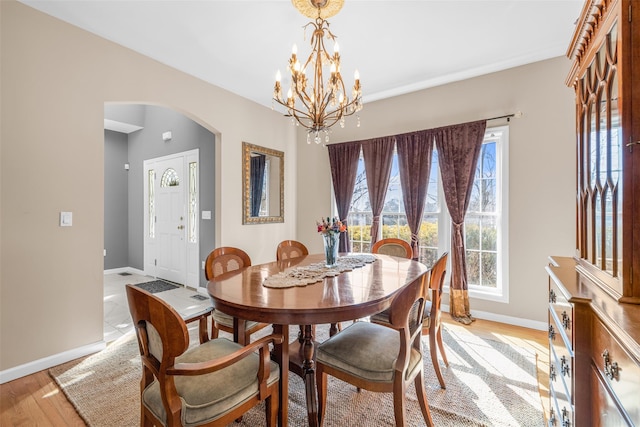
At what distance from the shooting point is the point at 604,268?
117 cm

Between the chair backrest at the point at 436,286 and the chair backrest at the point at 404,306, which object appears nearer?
the chair backrest at the point at 404,306

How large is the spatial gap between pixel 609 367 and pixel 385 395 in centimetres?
142

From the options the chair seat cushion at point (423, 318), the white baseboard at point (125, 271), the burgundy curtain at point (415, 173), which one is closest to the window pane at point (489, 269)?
the burgundy curtain at point (415, 173)

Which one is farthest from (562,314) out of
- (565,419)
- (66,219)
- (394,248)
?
(66,219)

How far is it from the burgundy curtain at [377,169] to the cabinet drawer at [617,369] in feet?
9.62

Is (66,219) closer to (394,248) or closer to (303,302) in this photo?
(303,302)

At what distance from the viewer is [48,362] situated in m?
2.29

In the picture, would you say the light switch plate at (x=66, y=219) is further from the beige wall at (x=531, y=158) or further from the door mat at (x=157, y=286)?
the beige wall at (x=531, y=158)

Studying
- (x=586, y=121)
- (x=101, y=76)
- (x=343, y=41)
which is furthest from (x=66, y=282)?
(x=586, y=121)

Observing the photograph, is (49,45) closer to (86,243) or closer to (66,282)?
(86,243)

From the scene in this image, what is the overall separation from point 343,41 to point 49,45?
2.46 m

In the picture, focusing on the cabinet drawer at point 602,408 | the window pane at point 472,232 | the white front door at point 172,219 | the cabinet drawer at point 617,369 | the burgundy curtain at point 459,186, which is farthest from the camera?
the white front door at point 172,219

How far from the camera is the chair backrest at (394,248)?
3.10 m

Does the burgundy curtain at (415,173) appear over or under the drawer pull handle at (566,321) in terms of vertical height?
over
